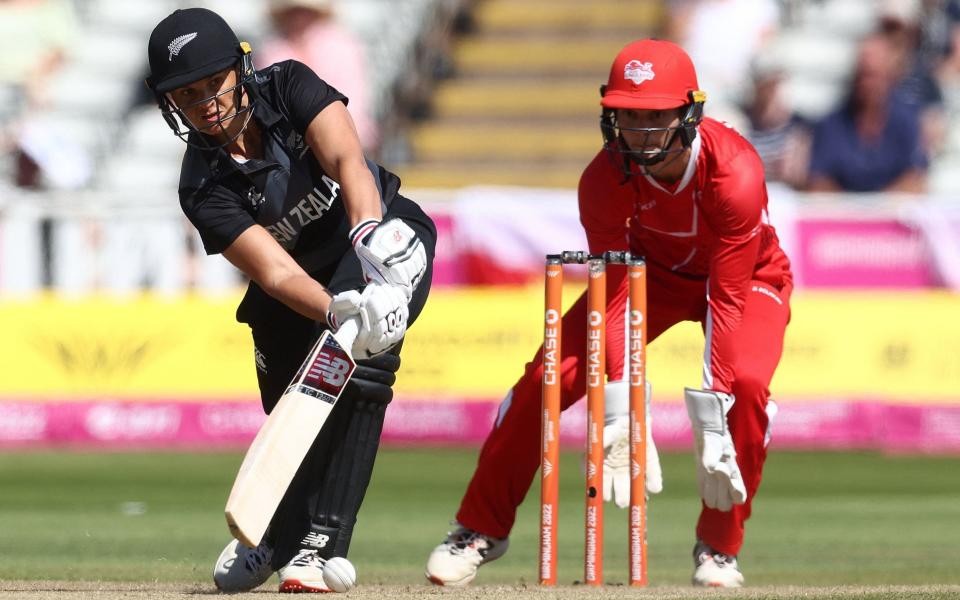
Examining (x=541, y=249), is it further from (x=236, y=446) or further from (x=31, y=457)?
(x=31, y=457)

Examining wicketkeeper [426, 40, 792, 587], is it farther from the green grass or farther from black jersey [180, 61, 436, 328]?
black jersey [180, 61, 436, 328]

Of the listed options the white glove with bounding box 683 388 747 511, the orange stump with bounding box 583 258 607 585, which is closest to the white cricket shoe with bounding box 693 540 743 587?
the white glove with bounding box 683 388 747 511

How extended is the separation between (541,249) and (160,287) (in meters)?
2.50

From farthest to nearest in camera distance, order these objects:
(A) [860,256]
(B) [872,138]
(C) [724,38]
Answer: (C) [724,38], (B) [872,138], (A) [860,256]

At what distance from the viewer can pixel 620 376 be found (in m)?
5.27

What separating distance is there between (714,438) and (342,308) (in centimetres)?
122

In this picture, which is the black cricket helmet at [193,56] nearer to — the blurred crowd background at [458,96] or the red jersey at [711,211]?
the red jersey at [711,211]

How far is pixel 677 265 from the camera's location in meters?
5.54

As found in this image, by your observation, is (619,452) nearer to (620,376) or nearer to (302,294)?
(620,376)

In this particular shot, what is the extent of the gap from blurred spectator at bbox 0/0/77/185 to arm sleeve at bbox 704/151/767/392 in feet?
30.1

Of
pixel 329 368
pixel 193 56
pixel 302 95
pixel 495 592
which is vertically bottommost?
pixel 495 592

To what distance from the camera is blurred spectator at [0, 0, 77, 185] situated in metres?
13.8

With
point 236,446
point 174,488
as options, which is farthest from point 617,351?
point 236,446

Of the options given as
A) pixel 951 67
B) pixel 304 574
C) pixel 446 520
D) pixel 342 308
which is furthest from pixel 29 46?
pixel 342 308
